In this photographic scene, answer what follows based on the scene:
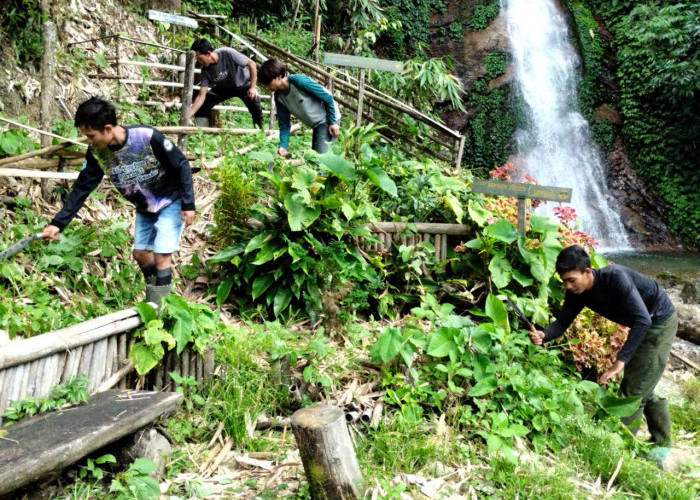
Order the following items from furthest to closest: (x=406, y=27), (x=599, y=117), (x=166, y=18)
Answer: (x=406, y=27)
(x=599, y=117)
(x=166, y=18)

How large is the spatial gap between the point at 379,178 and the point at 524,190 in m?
1.31

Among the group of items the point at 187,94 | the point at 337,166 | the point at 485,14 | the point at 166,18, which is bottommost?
the point at 337,166

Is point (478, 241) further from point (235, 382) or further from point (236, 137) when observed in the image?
point (236, 137)

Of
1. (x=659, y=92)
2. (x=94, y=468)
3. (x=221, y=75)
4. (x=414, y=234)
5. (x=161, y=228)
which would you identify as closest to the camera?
(x=94, y=468)

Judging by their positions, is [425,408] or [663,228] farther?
[663,228]

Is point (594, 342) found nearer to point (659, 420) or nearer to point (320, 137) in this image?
point (659, 420)

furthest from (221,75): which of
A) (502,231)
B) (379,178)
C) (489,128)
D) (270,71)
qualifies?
(489,128)

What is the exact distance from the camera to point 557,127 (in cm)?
1440

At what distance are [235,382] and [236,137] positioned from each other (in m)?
4.30

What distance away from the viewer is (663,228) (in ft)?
44.7

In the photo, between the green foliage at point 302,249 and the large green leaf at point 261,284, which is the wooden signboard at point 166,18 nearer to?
the green foliage at point 302,249

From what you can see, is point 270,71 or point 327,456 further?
point 270,71

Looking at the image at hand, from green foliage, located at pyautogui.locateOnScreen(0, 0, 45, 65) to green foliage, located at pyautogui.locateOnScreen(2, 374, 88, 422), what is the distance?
4140 mm

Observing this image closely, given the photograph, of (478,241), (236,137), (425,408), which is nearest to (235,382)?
(425,408)
